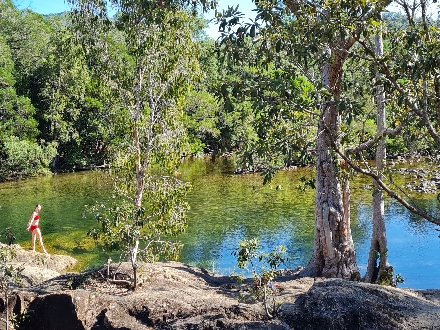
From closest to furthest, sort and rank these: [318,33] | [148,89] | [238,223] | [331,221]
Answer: [318,33] → [331,221] → [148,89] → [238,223]

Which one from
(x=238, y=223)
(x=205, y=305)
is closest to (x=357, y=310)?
(x=205, y=305)

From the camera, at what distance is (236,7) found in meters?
5.25

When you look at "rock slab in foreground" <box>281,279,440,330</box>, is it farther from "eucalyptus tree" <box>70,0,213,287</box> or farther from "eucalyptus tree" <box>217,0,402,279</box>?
"eucalyptus tree" <box>70,0,213,287</box>

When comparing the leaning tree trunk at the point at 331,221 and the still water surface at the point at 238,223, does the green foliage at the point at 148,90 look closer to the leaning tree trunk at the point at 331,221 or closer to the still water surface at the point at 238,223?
the leaning tree trunk at the point at 331,221

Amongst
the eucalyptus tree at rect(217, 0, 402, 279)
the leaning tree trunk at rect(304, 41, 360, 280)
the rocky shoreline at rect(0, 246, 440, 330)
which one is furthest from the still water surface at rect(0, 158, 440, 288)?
the eucalyptus tree at rect(217, 0, 402, 279)

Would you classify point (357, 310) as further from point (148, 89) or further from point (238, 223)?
point (238, 223)

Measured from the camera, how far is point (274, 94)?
552 cm

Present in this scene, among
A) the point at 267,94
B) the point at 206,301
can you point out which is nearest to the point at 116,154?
the point at 206,301

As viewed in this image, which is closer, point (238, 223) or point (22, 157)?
point (238, 223)

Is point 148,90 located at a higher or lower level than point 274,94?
higher

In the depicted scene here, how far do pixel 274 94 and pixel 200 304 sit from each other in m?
3.42

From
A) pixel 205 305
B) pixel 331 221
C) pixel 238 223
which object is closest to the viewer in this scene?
pixel 205 305

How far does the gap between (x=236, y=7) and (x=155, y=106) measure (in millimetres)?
5611

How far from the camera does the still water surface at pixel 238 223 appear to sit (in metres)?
16.9
